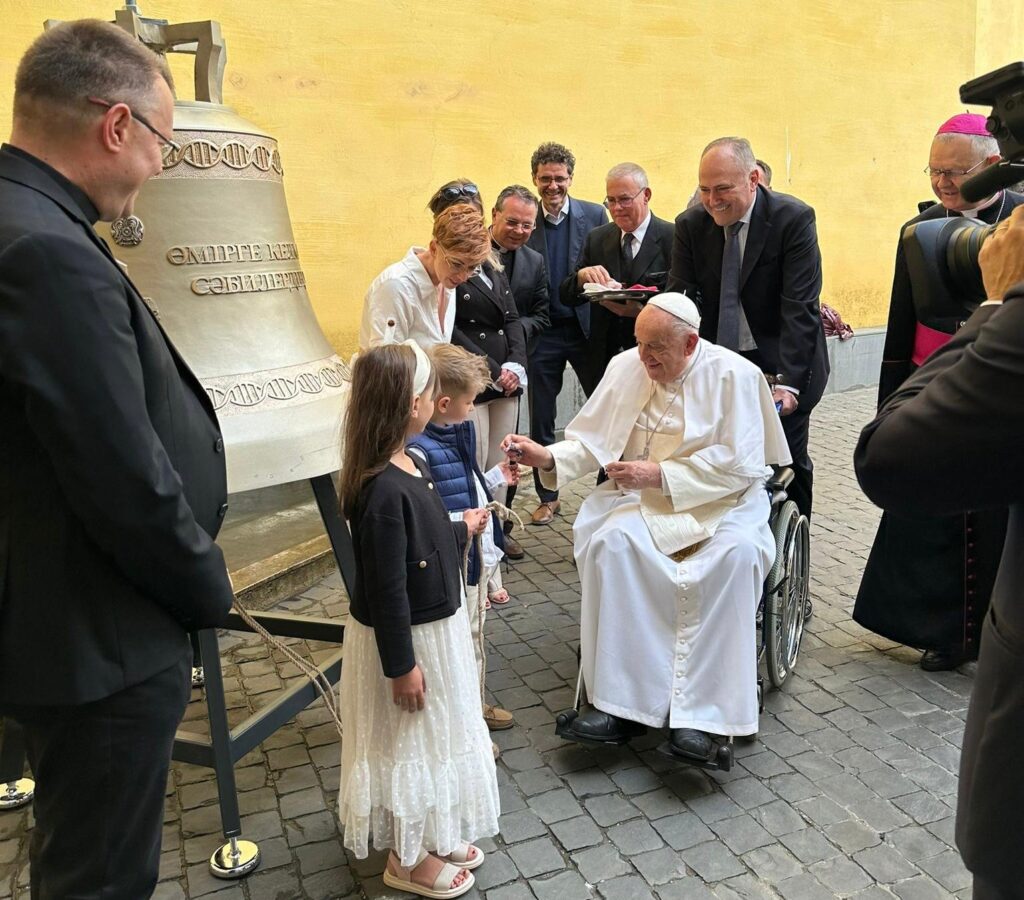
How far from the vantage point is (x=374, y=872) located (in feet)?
8.99

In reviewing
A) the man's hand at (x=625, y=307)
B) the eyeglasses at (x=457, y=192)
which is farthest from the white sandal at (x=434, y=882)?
the man's hand at (x=625, y=307)

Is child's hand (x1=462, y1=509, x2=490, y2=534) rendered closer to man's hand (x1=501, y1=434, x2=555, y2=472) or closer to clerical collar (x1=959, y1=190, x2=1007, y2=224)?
man's hand (x1=501, y1=434, x2=555, y2=472)

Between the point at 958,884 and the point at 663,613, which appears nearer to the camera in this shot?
the point at 958,884

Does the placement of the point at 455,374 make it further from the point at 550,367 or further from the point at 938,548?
the point at 550,367

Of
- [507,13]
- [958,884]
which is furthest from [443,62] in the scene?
[958,884]

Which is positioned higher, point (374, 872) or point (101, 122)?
point (101, 122)

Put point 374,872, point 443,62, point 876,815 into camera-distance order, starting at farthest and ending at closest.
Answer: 1. point 443,62
2. point 876,815
3. point 374,872

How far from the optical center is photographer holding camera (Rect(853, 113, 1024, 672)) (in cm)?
353

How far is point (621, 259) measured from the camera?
17.4 ft


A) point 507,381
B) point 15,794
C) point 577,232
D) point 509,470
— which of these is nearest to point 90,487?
point 509,470

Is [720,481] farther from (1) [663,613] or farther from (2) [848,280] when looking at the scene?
(2) [848,280]

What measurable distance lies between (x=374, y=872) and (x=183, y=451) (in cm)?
153

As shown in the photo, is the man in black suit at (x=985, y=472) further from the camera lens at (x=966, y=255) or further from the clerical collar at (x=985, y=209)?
the clerical collar at (x=985, y=209)

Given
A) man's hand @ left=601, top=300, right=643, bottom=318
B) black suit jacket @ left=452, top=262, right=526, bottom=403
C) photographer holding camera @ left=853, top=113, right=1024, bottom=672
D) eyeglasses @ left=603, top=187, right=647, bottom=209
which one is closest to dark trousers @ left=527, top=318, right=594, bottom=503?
man's hand @ left=601, top=300, right=643, bottom=318
